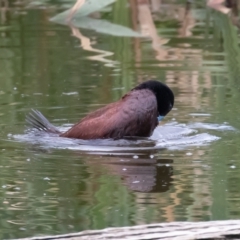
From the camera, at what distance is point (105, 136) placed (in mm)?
4656

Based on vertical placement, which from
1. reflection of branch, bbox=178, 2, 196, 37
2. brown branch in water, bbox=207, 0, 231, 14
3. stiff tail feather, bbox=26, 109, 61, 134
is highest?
brown branch in water, bbox=207, 0, 231, 14

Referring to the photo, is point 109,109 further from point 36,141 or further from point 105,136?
point 36,141

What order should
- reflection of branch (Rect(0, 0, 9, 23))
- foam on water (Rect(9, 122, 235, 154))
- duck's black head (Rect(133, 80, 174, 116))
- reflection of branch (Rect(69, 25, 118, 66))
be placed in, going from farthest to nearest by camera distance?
reflection of branch (Rect(0, 0, 9, 23)), reflection of branch (Rect(69, 25, 118, 66)), duck's black head (Rect(133, 80, 174, 116)), foam on water (Rect(9, 122, 235, 154))

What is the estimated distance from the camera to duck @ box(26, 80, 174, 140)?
4605 millimetres

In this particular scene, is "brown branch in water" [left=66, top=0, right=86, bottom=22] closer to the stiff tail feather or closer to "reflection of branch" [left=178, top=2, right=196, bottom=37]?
"reflection of branch" [left=178, top=2, right=196, bottom=37]

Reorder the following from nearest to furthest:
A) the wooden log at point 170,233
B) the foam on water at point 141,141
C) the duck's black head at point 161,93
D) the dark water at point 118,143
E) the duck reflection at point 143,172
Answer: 1. the wooden log at point 170,233
2. the dark water at point 118,143
3. the duck reflection at point 143,172
4. the foam on water at point 141,141
5. the duck's black head at point 161,93

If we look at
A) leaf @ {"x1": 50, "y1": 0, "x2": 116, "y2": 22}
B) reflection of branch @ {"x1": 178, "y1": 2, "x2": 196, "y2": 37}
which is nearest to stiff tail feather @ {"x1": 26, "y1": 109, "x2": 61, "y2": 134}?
leaf @ {"x1": 50, "y1": 0, "x2": 116, "y2": 22}

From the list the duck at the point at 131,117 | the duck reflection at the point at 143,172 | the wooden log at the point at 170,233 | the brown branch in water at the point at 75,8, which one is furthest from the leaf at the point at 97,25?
the wooden log at the point at 170,233

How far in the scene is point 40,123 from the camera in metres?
4.91

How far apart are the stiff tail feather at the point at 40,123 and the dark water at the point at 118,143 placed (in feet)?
0.32

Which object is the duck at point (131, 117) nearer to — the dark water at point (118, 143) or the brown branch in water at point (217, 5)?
the dark water at point (118, 143)

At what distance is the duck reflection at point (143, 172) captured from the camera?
3.81m

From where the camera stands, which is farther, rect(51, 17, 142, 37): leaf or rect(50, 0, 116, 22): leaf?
rect(51, 17, 142, 37): leaf

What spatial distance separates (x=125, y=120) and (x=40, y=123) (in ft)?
1.93
